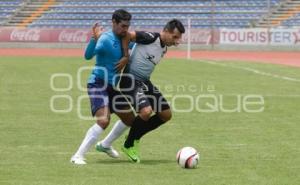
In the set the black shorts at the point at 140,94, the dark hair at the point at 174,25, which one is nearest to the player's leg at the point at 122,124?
the black shorts at the point at 140,94

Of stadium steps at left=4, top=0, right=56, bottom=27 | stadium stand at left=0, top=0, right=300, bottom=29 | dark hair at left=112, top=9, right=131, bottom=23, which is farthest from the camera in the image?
stadium steps at left=4, top=0, right=56, bottom=27

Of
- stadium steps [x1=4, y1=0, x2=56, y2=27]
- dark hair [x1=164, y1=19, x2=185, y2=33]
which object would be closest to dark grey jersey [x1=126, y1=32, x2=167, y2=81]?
dark hair [x1=164, y1=19, x2=185, y2=33]

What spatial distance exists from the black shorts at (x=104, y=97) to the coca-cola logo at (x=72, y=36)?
41642mm

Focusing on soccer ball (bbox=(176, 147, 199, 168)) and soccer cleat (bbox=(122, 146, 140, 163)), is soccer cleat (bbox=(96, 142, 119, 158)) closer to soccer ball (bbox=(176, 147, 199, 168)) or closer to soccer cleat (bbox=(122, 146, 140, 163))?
soccer cleat (bbox=(122, 146, 140, 163))

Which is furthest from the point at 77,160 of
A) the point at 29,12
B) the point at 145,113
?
the point at 29,12

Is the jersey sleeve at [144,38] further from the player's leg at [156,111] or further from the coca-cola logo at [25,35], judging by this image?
the coca-cola logo at [25,35]

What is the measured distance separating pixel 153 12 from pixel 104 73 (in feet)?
152

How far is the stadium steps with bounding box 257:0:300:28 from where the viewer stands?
171 ft

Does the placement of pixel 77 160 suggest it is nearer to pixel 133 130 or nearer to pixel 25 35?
pixel 133 130

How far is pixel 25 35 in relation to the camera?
51406 millimetres

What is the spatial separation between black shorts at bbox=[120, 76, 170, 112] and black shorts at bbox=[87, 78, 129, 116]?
0.36 feet

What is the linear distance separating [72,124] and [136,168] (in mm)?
4891

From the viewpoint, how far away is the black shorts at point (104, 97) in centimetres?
971

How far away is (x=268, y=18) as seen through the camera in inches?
2066
